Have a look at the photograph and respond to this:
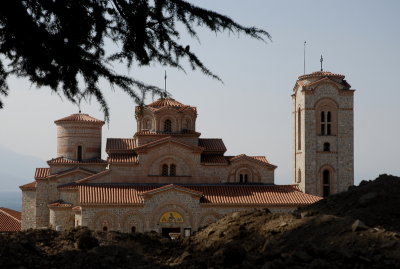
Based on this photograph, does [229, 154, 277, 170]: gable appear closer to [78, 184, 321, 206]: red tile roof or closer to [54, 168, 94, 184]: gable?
[78, 184, 321, 206]: red tile roof

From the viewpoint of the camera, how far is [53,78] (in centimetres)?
681

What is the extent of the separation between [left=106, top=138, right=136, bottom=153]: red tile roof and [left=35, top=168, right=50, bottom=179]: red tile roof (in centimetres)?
401

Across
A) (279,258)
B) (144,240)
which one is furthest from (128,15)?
(144,240)

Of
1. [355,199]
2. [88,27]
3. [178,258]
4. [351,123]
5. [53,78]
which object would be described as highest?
[351,123]

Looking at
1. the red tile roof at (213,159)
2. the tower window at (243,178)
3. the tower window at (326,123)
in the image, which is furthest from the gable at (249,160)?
the tower window at (326,123)

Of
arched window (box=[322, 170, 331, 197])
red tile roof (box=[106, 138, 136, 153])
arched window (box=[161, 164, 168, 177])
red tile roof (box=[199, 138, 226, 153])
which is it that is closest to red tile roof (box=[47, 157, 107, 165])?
red tile roof (box=[106, 138, 136, 153])

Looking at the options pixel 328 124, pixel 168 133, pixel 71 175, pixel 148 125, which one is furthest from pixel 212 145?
pixel 71 175

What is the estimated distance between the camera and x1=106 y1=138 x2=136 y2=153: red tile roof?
3142 centimetres

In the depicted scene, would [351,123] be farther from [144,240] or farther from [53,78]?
[53,78]

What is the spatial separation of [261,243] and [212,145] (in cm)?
2371

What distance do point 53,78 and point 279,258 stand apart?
13.0 ft

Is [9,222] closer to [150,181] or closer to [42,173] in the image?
[42,173]

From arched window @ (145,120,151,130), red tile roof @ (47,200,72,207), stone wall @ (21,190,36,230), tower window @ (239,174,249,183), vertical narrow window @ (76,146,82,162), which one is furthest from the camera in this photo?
vertical narrow window @ (76,146,82,162)

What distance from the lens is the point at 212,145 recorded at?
3300cm
